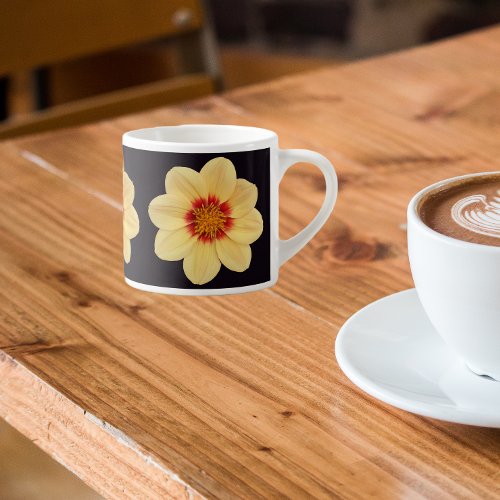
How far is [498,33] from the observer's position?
1.26 m

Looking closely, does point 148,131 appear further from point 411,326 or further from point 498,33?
point 498,33

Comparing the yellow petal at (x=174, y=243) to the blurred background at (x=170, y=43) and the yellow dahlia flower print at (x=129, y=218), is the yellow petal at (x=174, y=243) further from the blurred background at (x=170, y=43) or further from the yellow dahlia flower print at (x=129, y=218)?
the blurred background at (x=170, y=43)

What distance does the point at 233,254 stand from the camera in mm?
602

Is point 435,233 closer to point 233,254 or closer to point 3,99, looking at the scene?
point 233,254

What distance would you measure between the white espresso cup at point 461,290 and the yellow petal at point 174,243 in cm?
15

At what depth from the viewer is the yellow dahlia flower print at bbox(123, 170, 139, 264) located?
1.98ft

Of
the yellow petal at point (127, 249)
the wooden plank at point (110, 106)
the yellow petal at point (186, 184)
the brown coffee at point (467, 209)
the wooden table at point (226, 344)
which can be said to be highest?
the brown coffee at point (467, 209)

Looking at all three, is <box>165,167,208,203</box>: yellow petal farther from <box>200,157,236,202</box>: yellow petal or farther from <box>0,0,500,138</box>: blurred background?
<box>0,0,500,138</box>: blurred background

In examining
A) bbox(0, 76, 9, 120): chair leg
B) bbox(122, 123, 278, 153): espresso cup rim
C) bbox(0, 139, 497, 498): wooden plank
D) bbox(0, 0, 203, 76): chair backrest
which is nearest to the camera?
bbox(0, 139, 497, 498): wooden plank

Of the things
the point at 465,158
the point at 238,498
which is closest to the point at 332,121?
the point at 465,158

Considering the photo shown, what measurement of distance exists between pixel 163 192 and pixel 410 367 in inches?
7.3

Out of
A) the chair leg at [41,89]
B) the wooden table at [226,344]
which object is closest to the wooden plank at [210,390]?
the wooden table at [226,344]

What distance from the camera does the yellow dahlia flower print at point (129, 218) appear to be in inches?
23.8

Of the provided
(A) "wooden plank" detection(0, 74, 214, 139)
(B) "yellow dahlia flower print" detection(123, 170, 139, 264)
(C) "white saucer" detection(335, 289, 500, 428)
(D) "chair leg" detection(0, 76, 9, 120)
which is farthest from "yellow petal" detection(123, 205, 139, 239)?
(D) "chair leg" detection(0, 76, 9, 120)
